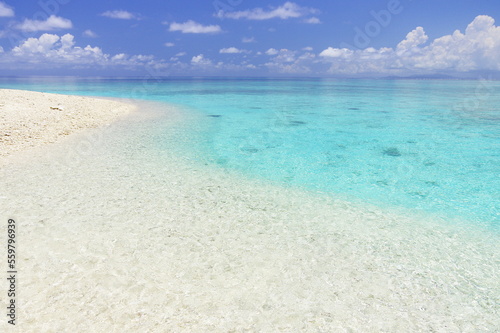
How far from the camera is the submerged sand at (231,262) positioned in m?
4.86

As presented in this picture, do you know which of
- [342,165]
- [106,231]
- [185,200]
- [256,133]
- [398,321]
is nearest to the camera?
[398,321]

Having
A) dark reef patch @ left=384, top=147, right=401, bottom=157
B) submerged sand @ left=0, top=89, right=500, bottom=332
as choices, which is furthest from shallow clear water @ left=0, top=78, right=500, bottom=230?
submerged sand @ left=0, top=89, right=500, bottom=332

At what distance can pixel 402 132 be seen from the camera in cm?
2206

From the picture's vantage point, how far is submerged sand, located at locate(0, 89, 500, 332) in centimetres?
486

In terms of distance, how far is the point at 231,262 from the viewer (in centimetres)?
627

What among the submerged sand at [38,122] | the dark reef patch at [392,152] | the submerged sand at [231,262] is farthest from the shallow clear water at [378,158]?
the submerged sand at [38,122]

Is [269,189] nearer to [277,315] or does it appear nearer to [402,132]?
[277,315]

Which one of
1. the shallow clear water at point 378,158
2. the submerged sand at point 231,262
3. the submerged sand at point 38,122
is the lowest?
the submerged sand at point 231,262

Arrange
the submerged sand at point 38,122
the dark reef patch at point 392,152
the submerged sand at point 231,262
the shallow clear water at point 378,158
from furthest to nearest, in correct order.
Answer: the dark reef patch at point 392,152
the submerged sand at point 38,122
the shallow clear water at point 378,158
the submerged sand at point 231,262

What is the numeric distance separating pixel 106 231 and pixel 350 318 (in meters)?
5.48

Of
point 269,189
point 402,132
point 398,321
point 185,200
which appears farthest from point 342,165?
point 402,132

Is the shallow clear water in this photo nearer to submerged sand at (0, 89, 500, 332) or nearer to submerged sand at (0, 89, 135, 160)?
submerged sand at (0, 89, 500, 332)

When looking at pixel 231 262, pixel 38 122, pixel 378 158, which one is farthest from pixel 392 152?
pixel 38 122

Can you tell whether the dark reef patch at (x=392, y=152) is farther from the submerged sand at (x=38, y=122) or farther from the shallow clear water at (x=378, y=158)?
the submerged sand at (x=38, y=122)
